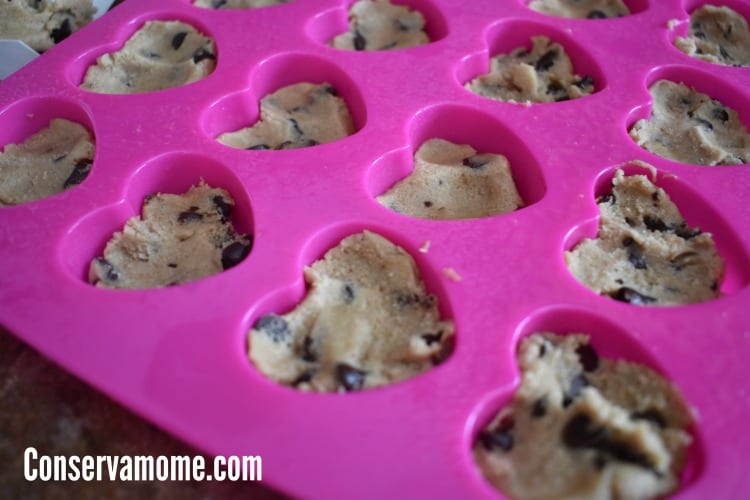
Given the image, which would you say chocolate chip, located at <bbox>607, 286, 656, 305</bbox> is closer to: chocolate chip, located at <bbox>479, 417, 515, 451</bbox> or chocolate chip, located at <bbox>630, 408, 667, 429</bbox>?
chocolate chip, located at <bbox>630, 408, 667, 429</bbox>

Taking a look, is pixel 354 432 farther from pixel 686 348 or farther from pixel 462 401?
pixel 686 348

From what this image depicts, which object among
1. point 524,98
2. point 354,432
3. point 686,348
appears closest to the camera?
point 354,432

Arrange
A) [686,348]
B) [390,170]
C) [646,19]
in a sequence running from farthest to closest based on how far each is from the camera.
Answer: [646,19], [390,170], [686,348]

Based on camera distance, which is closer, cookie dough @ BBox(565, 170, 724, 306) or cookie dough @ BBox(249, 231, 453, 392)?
cookie dough @ BBox(249, 231, 453, 392)

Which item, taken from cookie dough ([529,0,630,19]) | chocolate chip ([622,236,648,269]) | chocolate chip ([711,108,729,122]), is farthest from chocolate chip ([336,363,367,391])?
cookie dough ([529,0,630,19])

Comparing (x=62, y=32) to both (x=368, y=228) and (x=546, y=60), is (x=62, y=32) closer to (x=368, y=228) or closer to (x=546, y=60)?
Result: (x=368, y=228)

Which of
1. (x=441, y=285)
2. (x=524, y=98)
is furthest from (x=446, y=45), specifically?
(x=441, y=285)
